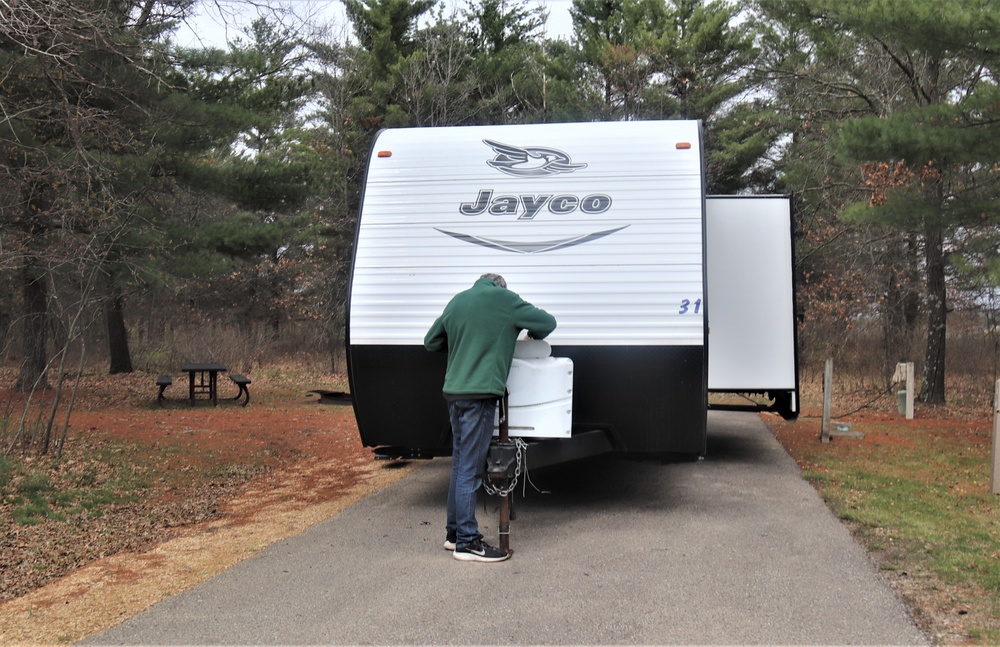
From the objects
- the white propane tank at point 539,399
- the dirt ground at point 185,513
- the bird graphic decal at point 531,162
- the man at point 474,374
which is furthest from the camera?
the bird graphic decal at point 531,162

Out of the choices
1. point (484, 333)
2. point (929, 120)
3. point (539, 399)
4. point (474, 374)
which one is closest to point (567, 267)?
point (539, 399)

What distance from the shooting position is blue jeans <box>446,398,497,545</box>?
6520 mm

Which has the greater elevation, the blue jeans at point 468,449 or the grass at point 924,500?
the blue jeans at point 468,449

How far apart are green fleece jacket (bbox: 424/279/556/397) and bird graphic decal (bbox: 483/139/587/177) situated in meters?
1.55

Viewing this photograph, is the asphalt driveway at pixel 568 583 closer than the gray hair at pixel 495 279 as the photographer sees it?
Yes

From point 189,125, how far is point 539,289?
39.3ft

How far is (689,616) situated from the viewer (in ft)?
16.8

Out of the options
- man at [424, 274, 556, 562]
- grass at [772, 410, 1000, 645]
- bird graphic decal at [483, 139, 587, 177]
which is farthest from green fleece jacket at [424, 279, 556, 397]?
grass at [772, 410, 1000, 645]

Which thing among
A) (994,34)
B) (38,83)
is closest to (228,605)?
(994,34)

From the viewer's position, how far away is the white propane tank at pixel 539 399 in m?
6.90

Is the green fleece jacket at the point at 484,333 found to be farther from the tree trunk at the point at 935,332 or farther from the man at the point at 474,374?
the tree trunk at the point at 935,332

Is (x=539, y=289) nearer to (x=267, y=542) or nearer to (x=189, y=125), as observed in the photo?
(x=267, y=542)

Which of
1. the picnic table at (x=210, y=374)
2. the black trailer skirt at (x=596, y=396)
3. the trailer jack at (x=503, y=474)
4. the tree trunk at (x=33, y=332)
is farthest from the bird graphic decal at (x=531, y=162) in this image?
the tree trunk at (x=33, y=332)

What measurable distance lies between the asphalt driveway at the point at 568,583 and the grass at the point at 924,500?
12.1 inches
